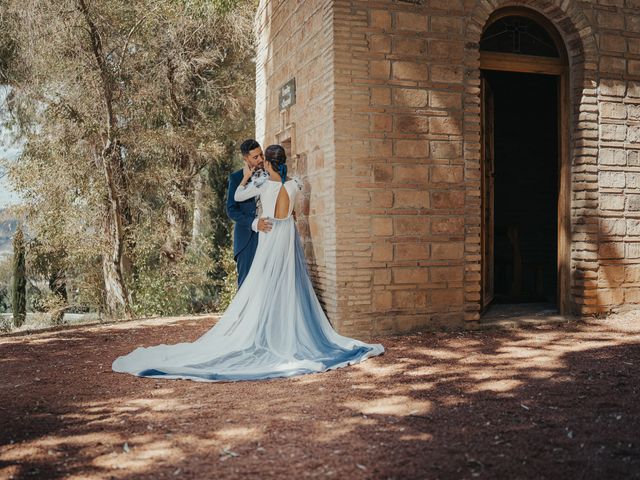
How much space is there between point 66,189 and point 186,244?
3094 millimetres

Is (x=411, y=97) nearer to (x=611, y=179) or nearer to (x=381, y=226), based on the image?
(x=381, y=226)

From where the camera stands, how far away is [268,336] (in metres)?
5.96

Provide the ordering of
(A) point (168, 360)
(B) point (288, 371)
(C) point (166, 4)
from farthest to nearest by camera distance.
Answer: (C) point (166, 4), (A) point (168, 360), (B) point (288, 371)

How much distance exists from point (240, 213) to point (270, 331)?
164 cm

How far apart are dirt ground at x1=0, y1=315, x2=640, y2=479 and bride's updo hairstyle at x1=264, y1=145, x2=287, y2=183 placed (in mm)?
2085

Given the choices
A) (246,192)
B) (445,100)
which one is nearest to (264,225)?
(246,192)

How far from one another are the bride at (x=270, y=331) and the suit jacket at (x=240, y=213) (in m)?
0.29

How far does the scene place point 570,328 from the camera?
7.10 m

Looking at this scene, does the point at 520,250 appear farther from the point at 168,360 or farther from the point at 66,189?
the point at 66,189

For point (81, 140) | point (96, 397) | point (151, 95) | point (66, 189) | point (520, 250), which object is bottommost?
point (96, 397)

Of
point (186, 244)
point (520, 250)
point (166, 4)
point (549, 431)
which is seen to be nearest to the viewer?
point (549, 431)

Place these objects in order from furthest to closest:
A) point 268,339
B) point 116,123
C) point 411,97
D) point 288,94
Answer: point 116,123, point 288,94, point 411,97, point 268,339

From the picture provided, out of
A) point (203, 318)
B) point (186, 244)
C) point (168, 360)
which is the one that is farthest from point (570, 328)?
point (186, 244)

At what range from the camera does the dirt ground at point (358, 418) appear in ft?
10.3
